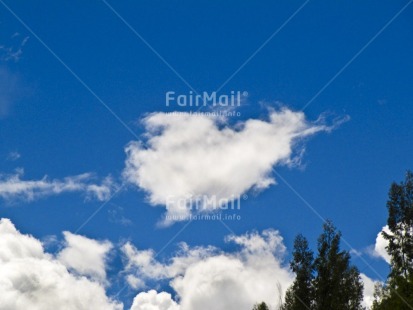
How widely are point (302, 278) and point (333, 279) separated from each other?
4.22m

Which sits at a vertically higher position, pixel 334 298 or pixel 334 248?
pixel 334 248

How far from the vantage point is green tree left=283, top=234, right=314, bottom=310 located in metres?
64.2

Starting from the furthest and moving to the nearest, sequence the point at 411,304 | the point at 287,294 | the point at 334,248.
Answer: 1. the point at 287,294
2. the point at 334,248
3. the point at 411,304

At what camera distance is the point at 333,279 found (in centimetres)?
6128

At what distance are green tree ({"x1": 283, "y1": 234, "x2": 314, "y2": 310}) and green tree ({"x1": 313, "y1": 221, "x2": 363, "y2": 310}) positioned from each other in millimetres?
1305

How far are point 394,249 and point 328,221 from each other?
28.0 feet

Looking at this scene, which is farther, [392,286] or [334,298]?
[334,298]

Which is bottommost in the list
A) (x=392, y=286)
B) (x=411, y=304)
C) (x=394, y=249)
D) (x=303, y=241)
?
(x=411, y=304)

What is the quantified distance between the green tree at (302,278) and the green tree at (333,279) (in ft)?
4.28

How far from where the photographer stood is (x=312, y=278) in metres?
64.1

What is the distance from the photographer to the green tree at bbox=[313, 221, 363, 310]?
200 feet

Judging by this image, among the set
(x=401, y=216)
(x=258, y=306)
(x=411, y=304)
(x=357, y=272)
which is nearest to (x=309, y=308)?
(x=357, y=272)

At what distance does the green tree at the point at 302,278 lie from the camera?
64188 mm

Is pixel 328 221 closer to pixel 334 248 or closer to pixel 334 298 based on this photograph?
pixel 334 248
